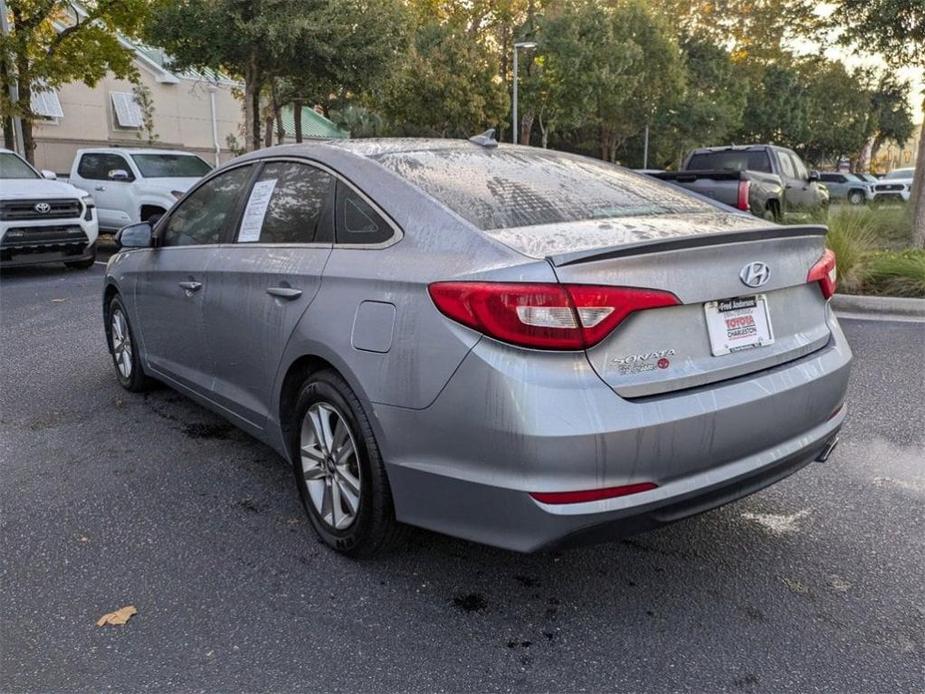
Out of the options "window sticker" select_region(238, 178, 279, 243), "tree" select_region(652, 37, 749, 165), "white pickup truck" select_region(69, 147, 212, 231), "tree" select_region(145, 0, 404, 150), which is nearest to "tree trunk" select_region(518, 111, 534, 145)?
"tree" select_region(652, 37, 749, 165)

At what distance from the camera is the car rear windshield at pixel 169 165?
1327cm

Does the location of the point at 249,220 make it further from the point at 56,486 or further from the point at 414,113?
the point at 414,113

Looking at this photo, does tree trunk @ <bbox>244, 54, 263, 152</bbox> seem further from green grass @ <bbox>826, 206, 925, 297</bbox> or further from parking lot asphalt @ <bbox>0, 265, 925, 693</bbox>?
parking lot asphalt @ <bbox>0, 265, 925, 693</bbox>

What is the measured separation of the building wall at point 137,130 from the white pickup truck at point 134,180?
11.0 meters

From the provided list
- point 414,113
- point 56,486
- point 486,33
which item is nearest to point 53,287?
point 56,486

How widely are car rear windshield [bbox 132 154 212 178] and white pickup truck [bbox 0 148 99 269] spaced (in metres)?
1.94

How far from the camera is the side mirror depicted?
15.0ft

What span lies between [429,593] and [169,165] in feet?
40.7

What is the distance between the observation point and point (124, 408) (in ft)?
16.3

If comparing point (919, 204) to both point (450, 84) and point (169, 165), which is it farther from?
point (450, 84)

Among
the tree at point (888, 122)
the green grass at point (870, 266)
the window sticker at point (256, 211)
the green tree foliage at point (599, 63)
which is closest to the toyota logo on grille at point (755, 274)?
the window sticker at point (256, 211)

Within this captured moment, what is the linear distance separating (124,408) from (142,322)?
0.61 meters

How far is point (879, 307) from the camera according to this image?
793cm

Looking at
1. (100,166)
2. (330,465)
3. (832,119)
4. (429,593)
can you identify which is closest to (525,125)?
(100,166)
